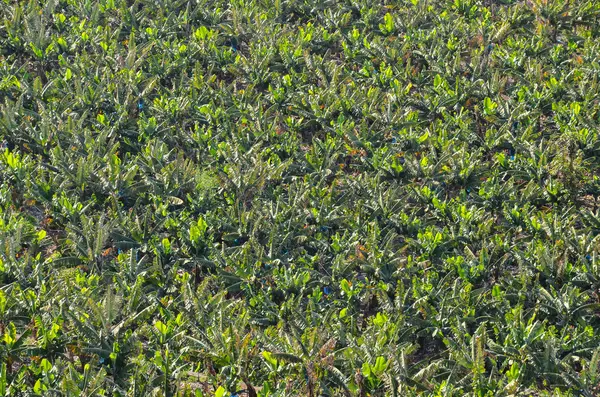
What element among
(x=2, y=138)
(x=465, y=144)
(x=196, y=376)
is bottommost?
(x=2, y=138)

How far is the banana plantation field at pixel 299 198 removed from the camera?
29.0 feet

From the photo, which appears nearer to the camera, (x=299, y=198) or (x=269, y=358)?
(x=269, y=358)

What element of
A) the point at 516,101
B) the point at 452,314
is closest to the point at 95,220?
the point at 452,314

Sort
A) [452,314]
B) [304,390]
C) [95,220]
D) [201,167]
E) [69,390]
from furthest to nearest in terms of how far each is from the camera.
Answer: [201,167], [95,220], [452,314], [304,390], [69,390]

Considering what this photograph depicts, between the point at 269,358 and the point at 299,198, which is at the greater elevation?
the point at 269,358

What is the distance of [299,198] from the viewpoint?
1148 cm

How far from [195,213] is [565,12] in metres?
8.91

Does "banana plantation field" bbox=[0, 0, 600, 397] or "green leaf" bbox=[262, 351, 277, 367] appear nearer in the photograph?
"green leaf" bbox=[262, 351, 277, 367]

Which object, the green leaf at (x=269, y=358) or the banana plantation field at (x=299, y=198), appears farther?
the banana plantation field at (x=299, y=198)

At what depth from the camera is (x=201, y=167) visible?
1262 centimetres

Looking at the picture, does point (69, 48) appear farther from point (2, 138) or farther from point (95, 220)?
point (95, 220)

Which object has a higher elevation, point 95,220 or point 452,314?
point 452,314

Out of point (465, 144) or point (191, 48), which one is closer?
point (465, 144)

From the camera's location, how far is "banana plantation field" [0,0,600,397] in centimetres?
883
